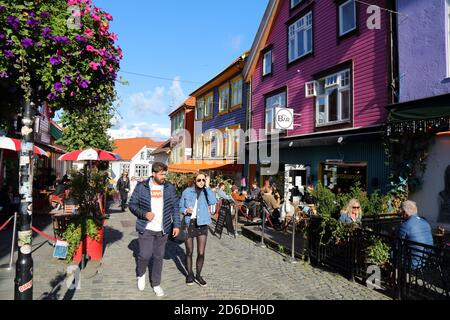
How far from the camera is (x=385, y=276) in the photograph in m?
5.45

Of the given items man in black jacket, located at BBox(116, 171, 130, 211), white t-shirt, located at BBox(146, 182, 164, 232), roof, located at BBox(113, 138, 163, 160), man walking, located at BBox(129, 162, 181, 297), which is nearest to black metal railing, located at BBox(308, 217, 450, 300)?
man walking, located at BBox(129, 162, 181, 297)

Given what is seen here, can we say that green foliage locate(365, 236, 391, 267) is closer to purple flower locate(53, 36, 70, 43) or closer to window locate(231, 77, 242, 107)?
purple flower locate(53, 36, 70, 43)

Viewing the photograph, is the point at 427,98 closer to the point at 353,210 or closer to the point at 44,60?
the point at 353,210

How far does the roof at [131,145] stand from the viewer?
5530 cm

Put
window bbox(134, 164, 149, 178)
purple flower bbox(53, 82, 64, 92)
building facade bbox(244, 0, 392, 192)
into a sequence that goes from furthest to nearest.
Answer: window bbox(134, 164, 149, 178) < building facade bbox(244, 0, 392, 192) < purple flower bbox(53, 82, 64, 92)

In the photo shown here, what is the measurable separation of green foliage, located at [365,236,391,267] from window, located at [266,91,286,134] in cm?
1108

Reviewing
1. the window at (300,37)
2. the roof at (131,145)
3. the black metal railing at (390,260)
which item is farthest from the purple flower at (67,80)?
the roof at (131,145)

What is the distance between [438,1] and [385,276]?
747cm

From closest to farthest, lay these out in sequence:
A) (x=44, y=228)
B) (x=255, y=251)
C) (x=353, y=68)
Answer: (x=255, y=251) → (x=44, y=228) → (x=353, y=68)

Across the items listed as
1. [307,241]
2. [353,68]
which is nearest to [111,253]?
[307,241]

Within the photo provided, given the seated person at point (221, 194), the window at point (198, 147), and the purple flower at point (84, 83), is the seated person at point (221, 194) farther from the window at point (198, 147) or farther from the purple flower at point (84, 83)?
the window at point (198, 147)

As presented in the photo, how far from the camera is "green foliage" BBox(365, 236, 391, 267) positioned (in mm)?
5305

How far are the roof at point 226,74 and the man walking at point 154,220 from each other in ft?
53.2
